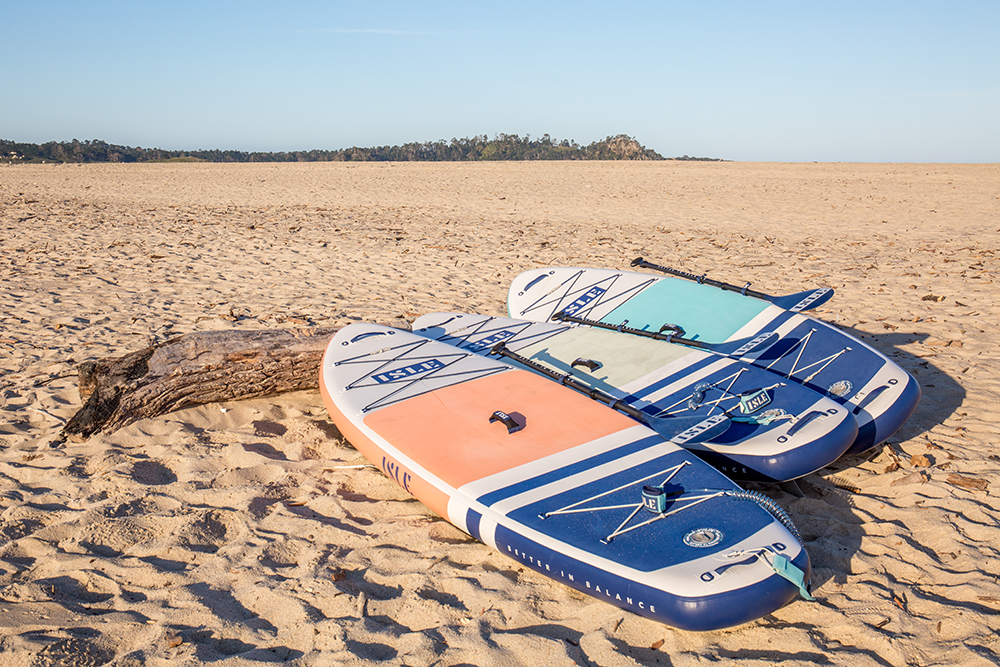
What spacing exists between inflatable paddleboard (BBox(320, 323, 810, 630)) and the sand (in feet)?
0.66

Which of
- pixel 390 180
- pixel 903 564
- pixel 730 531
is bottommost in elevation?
pixel 903 564

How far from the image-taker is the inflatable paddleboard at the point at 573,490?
2.50m

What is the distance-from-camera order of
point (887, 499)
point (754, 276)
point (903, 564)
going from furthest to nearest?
point (754, 276)
point (887, 499)
point (903, 564)

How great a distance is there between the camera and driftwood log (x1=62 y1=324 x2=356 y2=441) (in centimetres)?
410

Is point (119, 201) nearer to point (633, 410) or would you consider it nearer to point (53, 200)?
point (53, 200)

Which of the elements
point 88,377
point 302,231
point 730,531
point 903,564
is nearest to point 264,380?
point 88,377

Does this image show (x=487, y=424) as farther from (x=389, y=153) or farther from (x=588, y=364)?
(x=389, y=153)

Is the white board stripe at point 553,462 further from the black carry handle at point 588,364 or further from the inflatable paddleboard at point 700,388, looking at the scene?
the black carry handle at point 588,364

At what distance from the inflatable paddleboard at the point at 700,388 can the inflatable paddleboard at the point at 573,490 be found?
431 mm

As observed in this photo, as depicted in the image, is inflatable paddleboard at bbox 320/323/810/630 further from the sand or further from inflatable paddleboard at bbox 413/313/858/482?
inflatable paddleboard at bbox 413/313/858/482

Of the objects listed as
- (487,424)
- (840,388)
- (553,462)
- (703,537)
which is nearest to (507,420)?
(487,424)

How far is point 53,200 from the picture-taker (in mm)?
14758

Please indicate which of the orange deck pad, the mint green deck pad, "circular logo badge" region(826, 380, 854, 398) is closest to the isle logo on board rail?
the orange deck pad

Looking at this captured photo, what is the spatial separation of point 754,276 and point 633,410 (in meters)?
5.77
